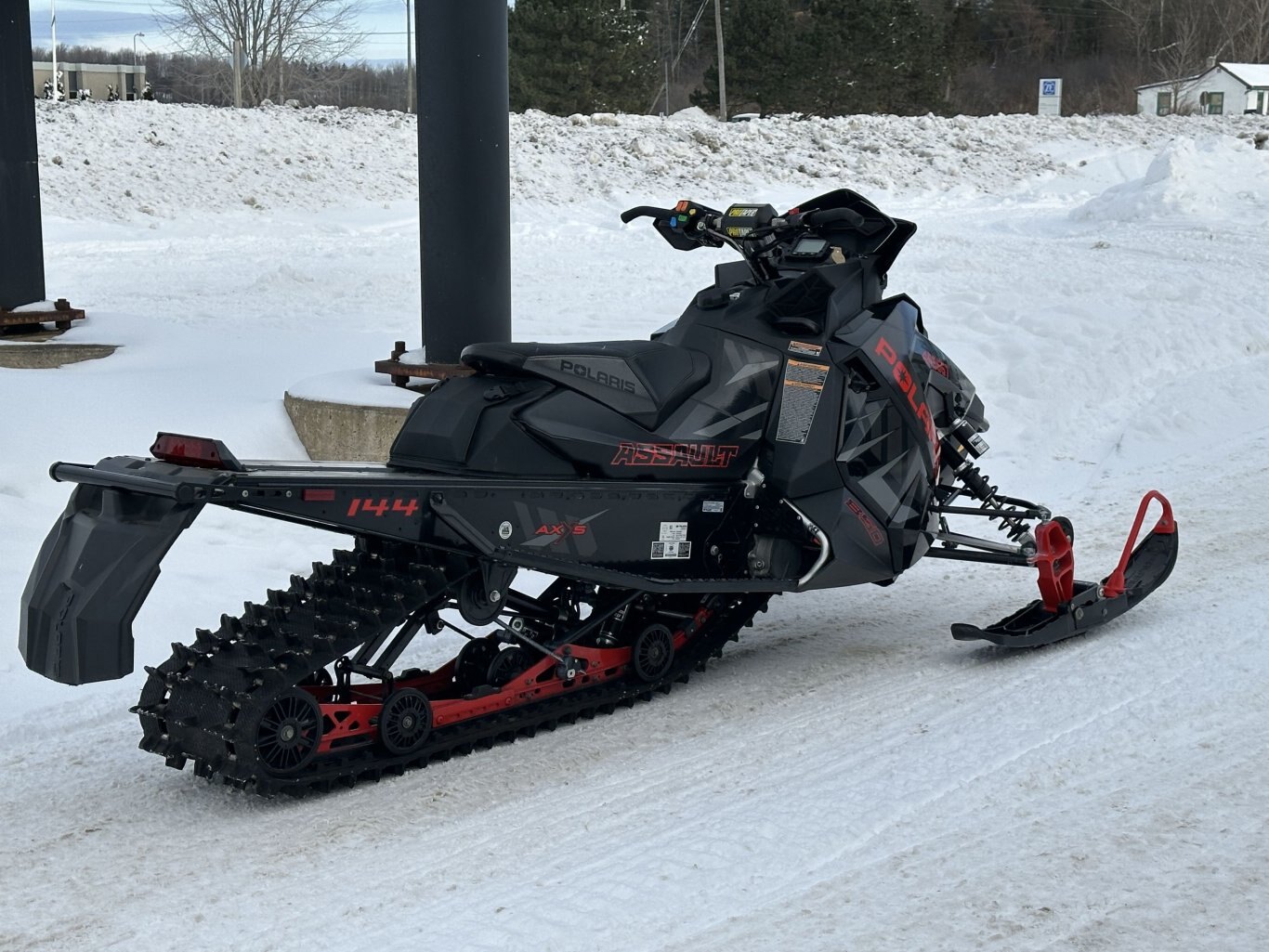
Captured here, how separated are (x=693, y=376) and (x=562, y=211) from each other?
16.9m

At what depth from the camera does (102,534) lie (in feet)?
11.3

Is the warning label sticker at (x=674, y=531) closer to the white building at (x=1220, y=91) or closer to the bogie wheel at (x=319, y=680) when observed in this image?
the bogie wheel at (x=319, y=680)

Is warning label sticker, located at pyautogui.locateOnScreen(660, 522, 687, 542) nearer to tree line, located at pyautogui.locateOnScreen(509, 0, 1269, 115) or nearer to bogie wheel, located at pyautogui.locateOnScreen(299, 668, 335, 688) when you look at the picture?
bogie wheel, located at pyautogui.locateOnScreen(299, 668, 335, 688)

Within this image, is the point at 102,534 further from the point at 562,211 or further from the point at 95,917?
the point at 562,211

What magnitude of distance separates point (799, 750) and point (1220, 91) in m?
48.5

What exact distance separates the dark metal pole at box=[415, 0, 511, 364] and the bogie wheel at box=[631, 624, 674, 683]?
10.3ft

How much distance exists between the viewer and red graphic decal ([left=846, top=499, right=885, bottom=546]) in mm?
4730

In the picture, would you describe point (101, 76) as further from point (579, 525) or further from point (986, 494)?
point (579, 525)

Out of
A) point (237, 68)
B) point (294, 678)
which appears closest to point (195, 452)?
point (294, 678)

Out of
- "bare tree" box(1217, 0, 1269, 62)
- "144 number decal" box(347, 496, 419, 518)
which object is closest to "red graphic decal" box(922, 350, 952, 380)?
"144 number decal" box(347, 496, 419, 518)

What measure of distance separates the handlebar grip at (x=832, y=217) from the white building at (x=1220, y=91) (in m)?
44.8

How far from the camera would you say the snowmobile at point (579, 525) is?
142 inches

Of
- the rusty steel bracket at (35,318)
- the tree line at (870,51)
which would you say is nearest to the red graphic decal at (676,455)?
the rusty steel bracket at (35,318)

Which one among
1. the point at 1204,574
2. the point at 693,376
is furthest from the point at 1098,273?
the point at 693,376
